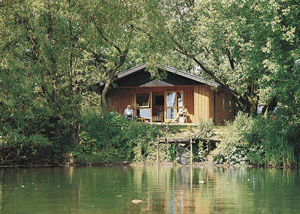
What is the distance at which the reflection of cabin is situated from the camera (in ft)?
101

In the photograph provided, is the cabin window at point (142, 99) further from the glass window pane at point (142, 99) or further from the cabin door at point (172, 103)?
the cabin door at point (172, 103)

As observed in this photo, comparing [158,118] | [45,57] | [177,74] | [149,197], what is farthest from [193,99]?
[149,197]

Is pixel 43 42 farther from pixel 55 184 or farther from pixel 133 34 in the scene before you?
pixel 55 184

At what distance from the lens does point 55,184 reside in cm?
1184

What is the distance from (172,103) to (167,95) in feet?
2.43

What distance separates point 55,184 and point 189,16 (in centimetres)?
1884

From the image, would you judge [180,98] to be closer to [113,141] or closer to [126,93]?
[126,93]

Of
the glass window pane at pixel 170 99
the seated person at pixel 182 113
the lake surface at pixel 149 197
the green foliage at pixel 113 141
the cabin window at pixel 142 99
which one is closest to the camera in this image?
the lake surface at pixel 149 197

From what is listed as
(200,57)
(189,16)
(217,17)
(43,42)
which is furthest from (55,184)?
(200,57)

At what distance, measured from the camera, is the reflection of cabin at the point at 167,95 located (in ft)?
101

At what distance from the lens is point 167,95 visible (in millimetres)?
32094

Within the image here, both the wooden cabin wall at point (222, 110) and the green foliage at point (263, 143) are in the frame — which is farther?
the wooden cabin wall at point (222, 110)

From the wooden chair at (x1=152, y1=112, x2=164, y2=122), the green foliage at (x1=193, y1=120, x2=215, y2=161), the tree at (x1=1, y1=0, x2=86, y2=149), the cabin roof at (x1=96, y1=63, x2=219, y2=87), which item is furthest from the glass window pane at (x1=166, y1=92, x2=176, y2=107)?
the tree at (x1=1, y1=0, x2=86, y2=149)

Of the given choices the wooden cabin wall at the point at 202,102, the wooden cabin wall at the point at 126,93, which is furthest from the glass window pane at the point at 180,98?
the wooden cabin wall at the point at 202,102
